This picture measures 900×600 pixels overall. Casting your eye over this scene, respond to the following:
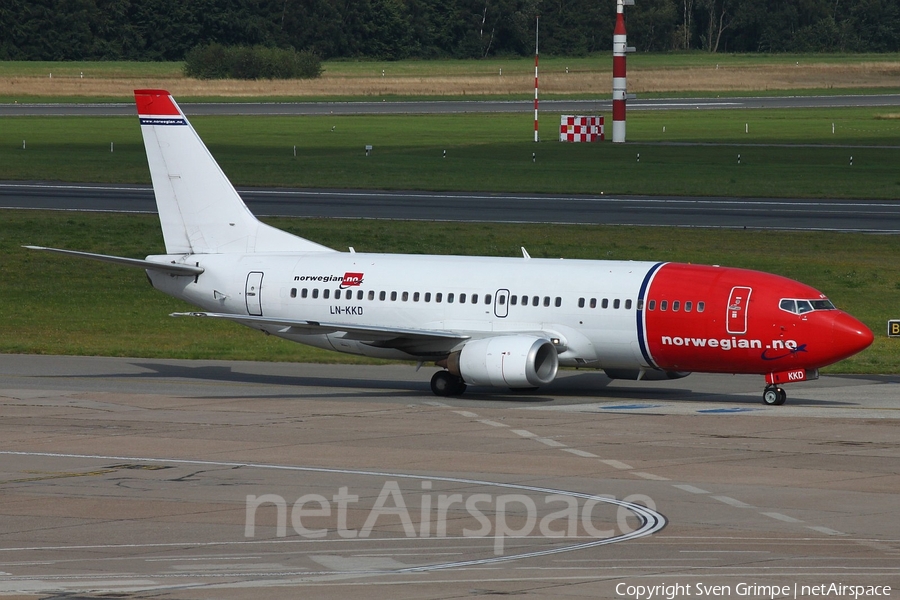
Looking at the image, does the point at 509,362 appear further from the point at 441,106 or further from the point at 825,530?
the point at 441,106

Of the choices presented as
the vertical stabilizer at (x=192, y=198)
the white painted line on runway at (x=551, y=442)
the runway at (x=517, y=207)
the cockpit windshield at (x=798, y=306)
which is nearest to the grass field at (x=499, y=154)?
the runway at (x=517, y=207)

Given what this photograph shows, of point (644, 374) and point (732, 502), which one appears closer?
point (732, 502)

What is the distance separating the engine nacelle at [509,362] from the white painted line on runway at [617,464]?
26.3 ft

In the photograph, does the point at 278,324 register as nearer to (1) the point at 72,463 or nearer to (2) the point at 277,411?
(2) the point at 277,411

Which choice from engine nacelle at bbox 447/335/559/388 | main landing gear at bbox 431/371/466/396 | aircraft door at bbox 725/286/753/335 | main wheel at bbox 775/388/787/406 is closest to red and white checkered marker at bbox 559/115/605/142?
main landing gear at bbox 431/371/466/396

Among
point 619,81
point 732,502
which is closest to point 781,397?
point 732,502

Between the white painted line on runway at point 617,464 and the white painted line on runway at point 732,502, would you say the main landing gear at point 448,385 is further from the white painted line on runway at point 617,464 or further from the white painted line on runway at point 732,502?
the white painted line on runway at point 732,502

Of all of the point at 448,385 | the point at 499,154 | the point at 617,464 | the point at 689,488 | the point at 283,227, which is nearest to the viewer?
the point at 689,488

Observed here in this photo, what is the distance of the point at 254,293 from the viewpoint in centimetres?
4066

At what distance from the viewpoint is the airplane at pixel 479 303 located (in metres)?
35.7

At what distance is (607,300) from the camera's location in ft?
121

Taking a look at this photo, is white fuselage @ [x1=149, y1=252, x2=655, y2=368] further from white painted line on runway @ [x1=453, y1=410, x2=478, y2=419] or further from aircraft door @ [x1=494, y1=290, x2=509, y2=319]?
white painted line on runway @ [x1=453, y1=410, x2=478, y2=419]

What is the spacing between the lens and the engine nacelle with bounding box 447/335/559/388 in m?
35.8

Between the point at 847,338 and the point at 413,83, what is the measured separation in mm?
146918
